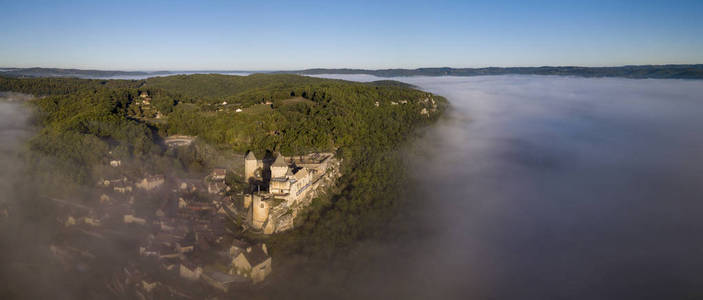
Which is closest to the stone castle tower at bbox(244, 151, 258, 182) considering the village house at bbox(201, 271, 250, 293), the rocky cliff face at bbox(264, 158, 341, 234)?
the rocky cliff face at bbox(264, 158, 341, 234)

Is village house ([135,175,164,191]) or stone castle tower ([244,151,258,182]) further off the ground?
stone castle tower ([244,151,258,182])

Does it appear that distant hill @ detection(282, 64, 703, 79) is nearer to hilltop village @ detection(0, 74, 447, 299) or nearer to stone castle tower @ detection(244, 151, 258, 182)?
hilltop village @ detection(0, 74, 447, 299)

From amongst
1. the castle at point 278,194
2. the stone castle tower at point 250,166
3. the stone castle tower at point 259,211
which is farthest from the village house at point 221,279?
the stone castle tower at point 250,166

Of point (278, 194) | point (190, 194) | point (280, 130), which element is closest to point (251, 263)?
point (278, 194)

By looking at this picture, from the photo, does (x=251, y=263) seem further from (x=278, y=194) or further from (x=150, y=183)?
(x=150, y=183)

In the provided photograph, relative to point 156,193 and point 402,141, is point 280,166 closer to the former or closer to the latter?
point 156,193

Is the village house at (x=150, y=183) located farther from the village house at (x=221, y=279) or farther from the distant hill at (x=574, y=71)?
the distant hill at (x=574, y=71)

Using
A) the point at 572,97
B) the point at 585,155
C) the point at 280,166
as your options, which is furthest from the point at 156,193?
the point at 572,97
